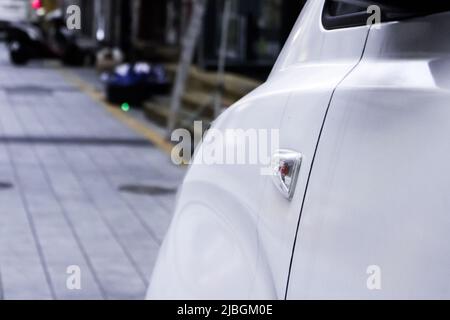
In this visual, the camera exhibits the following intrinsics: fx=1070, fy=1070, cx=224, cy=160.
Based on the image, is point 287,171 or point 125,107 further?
point 125,107

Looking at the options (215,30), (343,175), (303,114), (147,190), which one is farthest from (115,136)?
(343,175)

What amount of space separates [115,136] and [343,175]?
14.2 metres

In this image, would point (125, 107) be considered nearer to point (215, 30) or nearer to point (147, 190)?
point (215, 30)

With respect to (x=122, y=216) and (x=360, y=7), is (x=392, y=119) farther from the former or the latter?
(x=122, y=216)

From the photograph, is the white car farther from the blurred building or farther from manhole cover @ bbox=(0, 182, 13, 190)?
manhole cover @ bbox=(0, 182, 13, 190)

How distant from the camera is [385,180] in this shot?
147 centimetres

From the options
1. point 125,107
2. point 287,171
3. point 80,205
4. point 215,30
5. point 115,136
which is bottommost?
point 125,107

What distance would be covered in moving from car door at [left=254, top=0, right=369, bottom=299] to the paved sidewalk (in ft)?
14.7

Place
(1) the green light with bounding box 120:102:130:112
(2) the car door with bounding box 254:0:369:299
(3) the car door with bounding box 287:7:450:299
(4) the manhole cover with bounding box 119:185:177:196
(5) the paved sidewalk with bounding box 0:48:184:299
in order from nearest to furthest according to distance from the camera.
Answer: (3) the car door with bounding box 287:7:450:299
(2) the car door with bounding box 254:0:369:299
(5) the paved sidewalk with bounding box 0:48:184:299
(4) the manhole cover with bounding box 119:185:177:196
(1) the green light with bounding box 120:102:130:112

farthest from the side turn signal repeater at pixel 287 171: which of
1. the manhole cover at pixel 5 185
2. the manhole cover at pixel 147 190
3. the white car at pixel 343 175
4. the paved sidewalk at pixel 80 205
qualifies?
the manhole cover at pixel 5 185

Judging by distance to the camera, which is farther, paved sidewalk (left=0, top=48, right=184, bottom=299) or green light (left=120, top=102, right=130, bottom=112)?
green light (left=120, top=102, right=130, bottom=112)

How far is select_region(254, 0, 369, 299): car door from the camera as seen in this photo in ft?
5.69

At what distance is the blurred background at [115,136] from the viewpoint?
7363 mm

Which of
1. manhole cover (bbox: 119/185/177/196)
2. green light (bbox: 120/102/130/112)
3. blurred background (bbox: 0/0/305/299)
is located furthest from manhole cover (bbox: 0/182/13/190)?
green light (bbox: 120/102/130/112)
